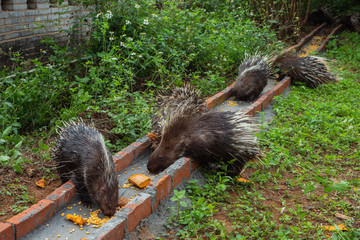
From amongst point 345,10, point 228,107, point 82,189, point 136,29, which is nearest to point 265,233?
point 82,189

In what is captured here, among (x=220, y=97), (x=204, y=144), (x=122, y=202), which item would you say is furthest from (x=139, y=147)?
(x=220, y=97)

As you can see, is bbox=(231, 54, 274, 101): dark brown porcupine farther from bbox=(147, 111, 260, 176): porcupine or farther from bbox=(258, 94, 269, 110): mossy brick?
bbox=(147, 111, 260, 176): porcupine

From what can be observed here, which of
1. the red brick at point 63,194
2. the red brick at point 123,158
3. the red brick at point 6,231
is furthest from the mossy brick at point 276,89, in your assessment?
the red brick at point 6,231

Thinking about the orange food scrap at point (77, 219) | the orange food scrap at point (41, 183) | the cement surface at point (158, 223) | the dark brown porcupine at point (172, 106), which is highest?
the dark brown porcupine at point (172, 106)

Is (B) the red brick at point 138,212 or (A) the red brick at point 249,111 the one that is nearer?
(B) the red brick at point 138,212

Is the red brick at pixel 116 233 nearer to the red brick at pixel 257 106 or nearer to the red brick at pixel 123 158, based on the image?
the red brick at pixel 123 158

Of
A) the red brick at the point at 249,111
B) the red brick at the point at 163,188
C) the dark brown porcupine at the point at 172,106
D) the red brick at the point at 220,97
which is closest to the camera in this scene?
the red brick at the point at 163,188

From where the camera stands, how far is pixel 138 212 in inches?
114

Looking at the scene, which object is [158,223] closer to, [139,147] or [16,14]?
[139,147]

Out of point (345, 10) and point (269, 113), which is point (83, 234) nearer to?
point (269, 113)

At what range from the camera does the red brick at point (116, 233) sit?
8.30ft

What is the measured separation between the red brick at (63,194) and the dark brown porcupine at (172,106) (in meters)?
1.15

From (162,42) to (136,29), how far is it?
0.59m

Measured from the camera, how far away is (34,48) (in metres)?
6.01
